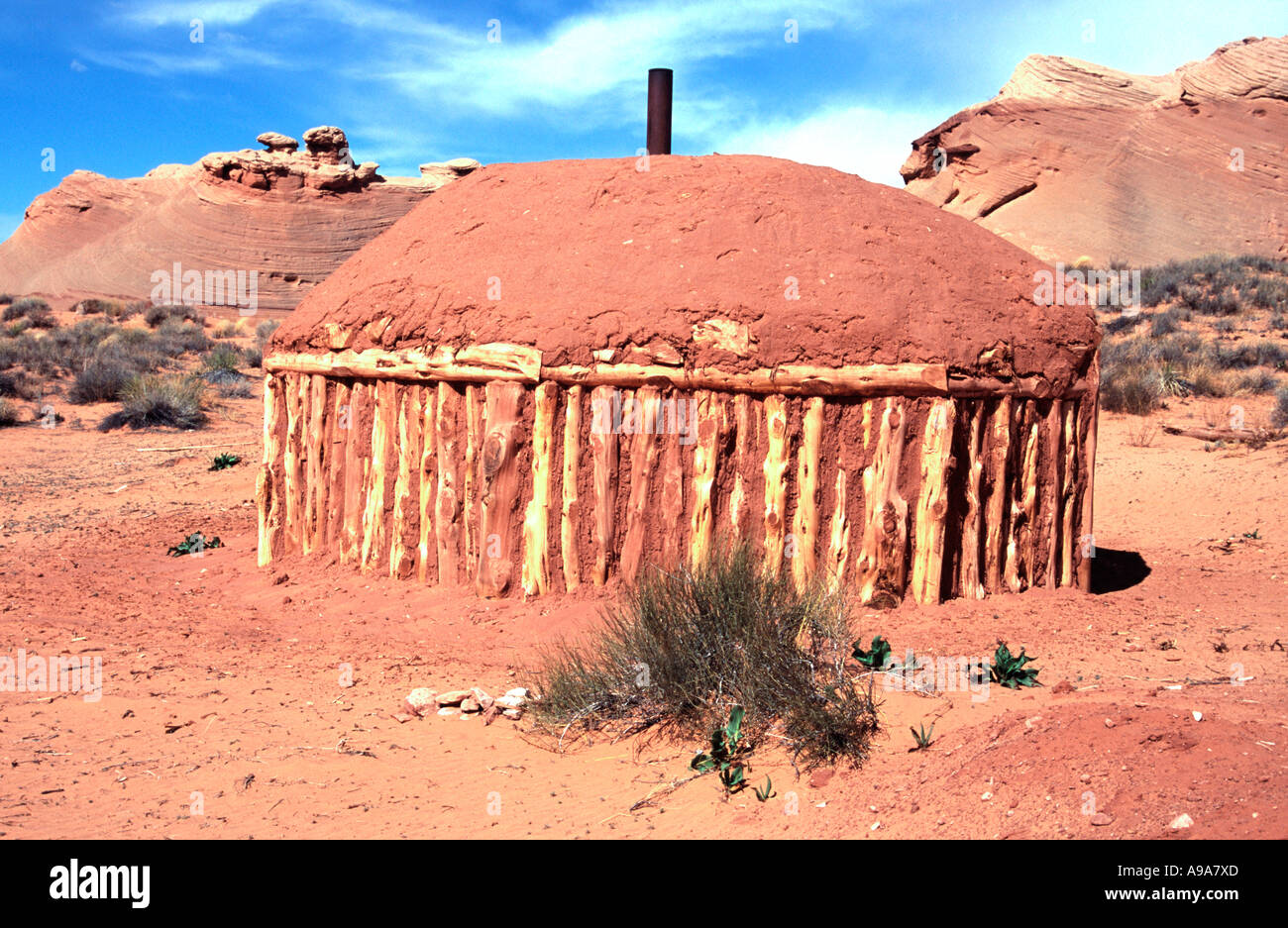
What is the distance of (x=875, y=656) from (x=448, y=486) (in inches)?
97.2

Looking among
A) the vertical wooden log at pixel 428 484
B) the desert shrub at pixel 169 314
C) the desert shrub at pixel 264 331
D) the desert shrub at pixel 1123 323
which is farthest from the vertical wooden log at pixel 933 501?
the desert shrub at pixel 169 314

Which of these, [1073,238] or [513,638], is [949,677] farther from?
[1073,238]

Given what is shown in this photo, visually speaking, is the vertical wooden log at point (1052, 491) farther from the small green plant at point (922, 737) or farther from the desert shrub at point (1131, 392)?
the desert shrub at point (1131, 392)

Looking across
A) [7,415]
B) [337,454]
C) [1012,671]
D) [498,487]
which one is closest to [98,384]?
[7,415]

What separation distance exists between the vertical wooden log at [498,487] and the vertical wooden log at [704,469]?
95 cm

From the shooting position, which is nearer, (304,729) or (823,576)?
(304,729)

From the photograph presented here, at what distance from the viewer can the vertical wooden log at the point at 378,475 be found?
5.64m

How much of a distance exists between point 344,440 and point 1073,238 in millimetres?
26728

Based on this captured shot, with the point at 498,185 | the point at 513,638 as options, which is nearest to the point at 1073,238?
the point at 498,185

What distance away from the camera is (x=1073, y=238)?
27.8 metres

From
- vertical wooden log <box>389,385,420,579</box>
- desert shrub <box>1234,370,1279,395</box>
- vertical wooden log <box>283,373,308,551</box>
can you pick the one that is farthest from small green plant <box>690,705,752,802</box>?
desert shrub <box>1234,370,1279,395</box>

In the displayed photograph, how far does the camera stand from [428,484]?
545cm

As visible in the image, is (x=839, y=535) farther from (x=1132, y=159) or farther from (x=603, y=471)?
(x=1132, y=159)
